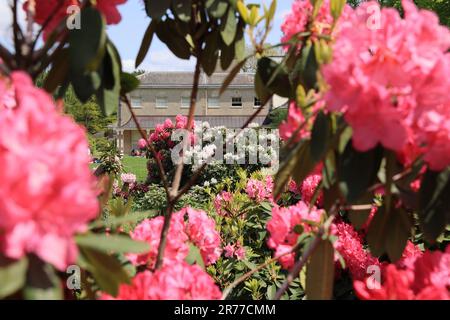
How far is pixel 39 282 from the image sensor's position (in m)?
0.63

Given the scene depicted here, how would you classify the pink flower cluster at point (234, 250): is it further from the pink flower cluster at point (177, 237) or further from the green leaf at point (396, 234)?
the green leaf at point (396, 234)

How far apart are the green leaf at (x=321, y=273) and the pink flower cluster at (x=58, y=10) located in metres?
0.66

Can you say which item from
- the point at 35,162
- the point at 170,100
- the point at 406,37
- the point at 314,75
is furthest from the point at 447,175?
the point at 170,100

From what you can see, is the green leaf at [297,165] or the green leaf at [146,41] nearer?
the green leaf at [297,165]

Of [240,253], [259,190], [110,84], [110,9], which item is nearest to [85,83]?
[110,84]

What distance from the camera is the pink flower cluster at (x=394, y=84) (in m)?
0.77

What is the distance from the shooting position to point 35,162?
21.8 inches

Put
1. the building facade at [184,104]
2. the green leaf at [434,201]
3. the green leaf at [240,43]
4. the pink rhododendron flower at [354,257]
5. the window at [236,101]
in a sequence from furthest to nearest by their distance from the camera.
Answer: the window at [236,101] → the building facade at [184,104] → the pink rhododendron flower at [354,257] → the green leaf at [240,43] → the green leaf at [434,201]

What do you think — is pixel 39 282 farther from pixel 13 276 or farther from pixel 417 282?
pixel 417 282

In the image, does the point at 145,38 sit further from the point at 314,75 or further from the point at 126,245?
the point at 126,245

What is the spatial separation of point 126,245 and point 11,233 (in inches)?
7.3

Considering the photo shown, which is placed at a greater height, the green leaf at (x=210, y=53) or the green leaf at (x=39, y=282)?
the green leaf at (x=210, y=53)

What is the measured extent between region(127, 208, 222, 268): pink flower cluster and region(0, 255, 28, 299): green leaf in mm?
488

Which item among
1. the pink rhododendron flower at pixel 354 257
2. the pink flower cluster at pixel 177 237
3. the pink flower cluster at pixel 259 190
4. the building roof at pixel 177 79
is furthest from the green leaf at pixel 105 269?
the building roof at pixel 177 79
